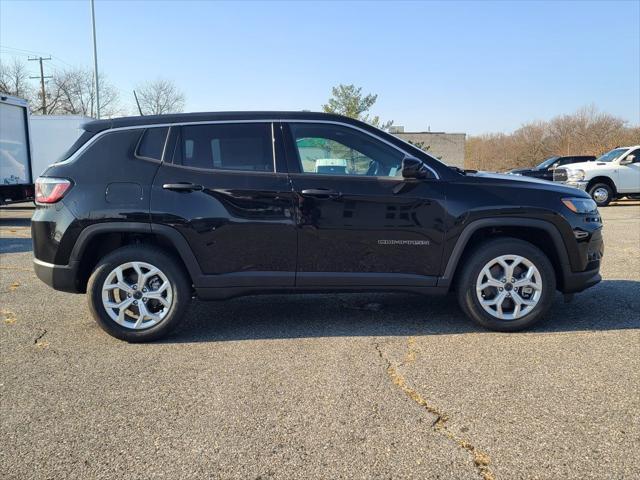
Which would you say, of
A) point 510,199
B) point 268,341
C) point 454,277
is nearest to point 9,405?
point 268,341

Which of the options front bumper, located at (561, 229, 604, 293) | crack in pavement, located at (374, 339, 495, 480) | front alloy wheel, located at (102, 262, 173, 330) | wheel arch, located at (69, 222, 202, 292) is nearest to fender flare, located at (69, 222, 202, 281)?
wheel arch, located at (69, 222, 202, 292)

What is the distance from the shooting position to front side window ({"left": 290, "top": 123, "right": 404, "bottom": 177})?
14.5 ft

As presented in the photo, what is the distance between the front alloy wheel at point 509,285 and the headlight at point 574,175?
1479 centimetres

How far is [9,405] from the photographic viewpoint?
319 centimetres

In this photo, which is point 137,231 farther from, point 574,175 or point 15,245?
point 574,175

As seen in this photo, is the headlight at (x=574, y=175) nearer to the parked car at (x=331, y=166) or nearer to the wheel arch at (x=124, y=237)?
the parked car at (x=331, y=166)

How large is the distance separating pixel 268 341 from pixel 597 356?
8.35 ft

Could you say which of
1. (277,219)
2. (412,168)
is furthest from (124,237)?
(412,168)

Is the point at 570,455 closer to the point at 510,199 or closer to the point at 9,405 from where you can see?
the point at 510,199

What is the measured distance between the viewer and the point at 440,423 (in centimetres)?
290

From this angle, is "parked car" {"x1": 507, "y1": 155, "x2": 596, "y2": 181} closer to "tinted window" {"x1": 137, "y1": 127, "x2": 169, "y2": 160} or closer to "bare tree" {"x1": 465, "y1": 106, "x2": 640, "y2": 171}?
"bare tree" {"x1": 465, "y1": 106, "x2": 640, "y2": 171}

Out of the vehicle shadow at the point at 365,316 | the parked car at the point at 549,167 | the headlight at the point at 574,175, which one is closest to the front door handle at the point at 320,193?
the vehicle shadow at the point at 365,316

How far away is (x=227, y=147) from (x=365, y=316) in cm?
204

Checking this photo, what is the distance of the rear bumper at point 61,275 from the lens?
431 centimetres
